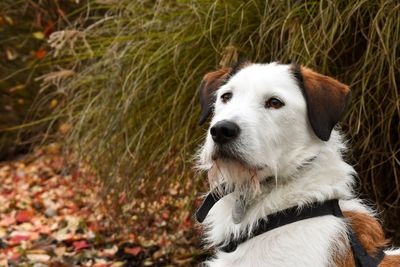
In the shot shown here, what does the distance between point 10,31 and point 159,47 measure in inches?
200

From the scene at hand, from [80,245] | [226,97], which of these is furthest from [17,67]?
[226,97]

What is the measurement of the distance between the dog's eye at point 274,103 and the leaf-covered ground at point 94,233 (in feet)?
7.00

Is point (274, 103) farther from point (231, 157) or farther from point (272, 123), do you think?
point (231, 157)

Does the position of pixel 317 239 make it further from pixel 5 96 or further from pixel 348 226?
pixel 5 96

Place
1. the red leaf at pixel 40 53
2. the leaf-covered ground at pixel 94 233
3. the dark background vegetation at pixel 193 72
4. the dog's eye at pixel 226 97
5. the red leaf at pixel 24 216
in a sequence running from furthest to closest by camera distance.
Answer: the red leaf at pixel 40 53
the red leaf at pixel 24 216
the leaf-covered ground at pixel 94 233
the dark background vegetation at pixel 193 72
the dog's eye at pixel 226 97

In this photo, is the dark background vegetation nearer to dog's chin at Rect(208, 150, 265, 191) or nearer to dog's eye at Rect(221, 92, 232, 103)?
dog's eye at Rect(221, 92, 232, 103)

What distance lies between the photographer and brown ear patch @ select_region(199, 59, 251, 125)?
10.8 ft

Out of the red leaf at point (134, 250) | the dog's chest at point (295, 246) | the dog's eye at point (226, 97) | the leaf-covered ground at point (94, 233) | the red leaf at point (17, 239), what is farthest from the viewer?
the red leaf at point (17, 239)

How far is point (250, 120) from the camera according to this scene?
2.75 metres

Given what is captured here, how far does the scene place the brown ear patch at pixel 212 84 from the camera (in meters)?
3.29

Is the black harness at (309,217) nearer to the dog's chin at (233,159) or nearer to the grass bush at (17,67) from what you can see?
the dog's chin at (233,159)

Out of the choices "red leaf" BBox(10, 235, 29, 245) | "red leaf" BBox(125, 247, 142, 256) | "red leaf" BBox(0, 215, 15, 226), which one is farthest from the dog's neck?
"red leaf" BBox(0, 215, 15, 226)

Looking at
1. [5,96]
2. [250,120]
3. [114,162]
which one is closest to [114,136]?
[114,162]

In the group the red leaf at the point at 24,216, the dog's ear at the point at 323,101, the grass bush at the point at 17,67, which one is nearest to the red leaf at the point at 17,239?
the red leaf at the point at 24,216
